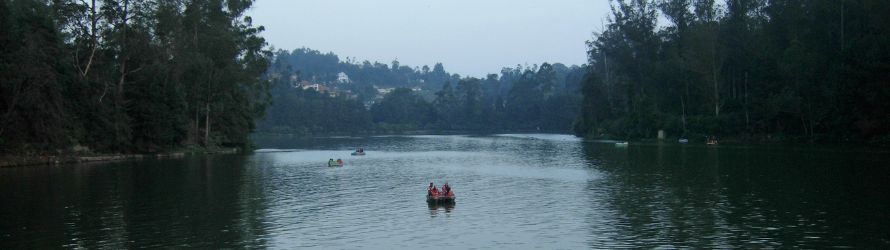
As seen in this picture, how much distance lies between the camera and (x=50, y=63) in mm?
66250

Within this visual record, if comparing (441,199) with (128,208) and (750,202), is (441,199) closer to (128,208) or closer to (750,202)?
(750,202)

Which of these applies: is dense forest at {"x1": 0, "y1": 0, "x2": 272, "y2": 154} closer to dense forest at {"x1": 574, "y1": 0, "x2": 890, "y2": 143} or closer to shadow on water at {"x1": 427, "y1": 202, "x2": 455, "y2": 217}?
shadow on water at {"x1": 427, "y1": 202, "x2": 455, "y2": 217}

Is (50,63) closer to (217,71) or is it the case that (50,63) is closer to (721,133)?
(217,71)

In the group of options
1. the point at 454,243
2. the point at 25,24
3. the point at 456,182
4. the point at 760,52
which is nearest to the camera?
the point at 454,243

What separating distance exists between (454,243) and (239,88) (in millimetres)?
80286

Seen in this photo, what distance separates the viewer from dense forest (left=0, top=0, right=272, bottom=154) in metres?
64.0

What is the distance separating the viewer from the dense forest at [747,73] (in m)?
→ 84.8

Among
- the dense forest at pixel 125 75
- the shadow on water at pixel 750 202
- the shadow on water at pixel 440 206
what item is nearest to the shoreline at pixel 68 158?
the dense forest at pixel 125 75

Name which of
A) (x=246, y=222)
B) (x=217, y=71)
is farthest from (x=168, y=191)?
(x=217, y=71)

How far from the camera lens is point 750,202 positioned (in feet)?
126

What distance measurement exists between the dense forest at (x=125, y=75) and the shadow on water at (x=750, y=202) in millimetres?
46014

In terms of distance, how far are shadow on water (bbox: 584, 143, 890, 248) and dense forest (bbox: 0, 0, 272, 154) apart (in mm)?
46014

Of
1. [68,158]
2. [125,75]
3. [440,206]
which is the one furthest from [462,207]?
[125,75]

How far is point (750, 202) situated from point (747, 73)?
3226 inches
